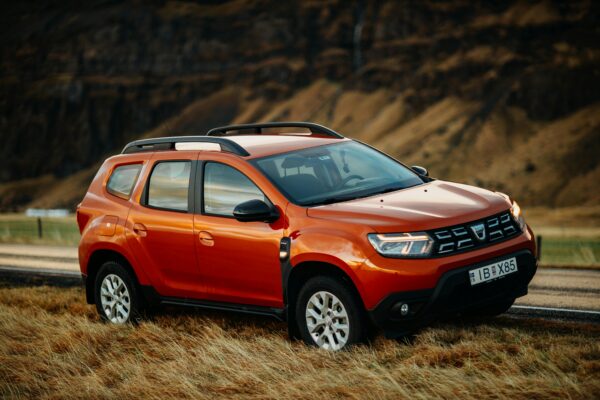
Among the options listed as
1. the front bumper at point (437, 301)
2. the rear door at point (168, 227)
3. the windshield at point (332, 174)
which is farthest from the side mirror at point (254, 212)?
the front bumper at point (437, 301)

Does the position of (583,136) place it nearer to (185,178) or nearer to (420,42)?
(420,42)

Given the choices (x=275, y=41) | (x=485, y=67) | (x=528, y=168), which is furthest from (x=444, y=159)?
(x=275, y=41)

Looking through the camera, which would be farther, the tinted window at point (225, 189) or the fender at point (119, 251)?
the fender at point (119, 251)

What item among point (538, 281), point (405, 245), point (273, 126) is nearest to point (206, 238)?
point (273, 126)

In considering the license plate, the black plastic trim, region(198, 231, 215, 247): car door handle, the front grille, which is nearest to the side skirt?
the black plastic trim

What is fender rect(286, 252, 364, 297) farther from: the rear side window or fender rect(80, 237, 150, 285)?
the rear side window

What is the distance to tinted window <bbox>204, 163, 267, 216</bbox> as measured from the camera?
24.7 feet

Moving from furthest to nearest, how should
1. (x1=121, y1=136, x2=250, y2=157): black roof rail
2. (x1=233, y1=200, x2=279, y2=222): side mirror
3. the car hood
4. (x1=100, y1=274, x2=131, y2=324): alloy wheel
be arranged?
(x1=100, y1=274, x2=131, y2=324): alloy wheel < (x1=121, y1=136, x2=250, y2=157): black roof rail < (x1=233, y1=200, x2=279, y2=222): side mirror < the car hood

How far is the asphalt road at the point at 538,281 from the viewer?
28.7 feet

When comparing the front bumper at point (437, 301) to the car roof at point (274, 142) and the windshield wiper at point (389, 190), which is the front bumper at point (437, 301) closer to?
the windshield wiper at point (389, 190)

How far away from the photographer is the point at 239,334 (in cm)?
786

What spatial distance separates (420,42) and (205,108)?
24.3 m

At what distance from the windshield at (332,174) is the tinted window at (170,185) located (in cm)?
78

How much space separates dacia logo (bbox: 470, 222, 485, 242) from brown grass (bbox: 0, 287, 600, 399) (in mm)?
779
